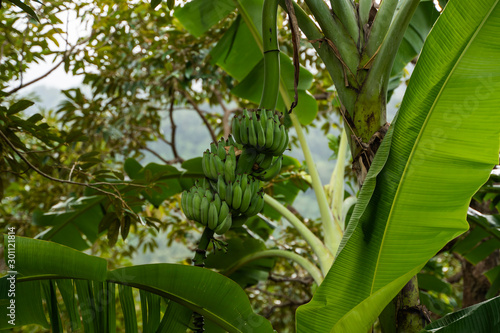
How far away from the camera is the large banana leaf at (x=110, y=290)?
0.95 metres

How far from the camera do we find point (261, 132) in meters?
0.98

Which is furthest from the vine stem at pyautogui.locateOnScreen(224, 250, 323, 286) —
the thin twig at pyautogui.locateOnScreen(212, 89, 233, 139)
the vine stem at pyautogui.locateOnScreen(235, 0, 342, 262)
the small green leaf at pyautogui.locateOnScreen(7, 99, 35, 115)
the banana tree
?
the thin twig at pyautogui.locateOnScreen(212, 89, 233, 139)

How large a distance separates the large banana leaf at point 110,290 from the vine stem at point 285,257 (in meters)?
0.61

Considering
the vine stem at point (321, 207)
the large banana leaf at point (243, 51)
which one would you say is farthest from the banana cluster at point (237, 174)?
the large banana leaf at point (243, 51)

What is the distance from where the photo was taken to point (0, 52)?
6.04 ft

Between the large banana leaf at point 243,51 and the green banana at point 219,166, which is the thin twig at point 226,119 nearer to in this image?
the large banana leaf at point 243,51

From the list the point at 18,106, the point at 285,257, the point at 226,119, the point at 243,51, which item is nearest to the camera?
the point at 18,106

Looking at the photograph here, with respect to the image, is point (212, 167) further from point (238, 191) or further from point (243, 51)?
point (243, 51)

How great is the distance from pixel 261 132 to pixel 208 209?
217 millimetres

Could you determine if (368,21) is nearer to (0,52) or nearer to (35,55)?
(35,55)

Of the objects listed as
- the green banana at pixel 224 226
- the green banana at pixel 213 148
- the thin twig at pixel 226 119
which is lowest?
the green banana at pixel 224 226

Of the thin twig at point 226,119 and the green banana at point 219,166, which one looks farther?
the thin twig at point 226,119

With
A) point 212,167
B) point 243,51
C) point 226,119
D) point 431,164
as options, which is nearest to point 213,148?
point 212,167

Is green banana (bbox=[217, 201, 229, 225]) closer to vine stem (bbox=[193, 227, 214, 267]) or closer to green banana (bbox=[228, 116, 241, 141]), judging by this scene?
vine stem (bbox=[193, 227, 214, 267])
